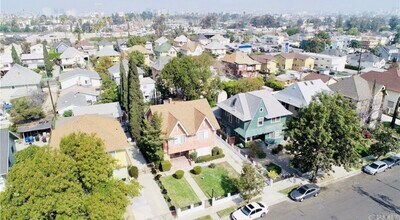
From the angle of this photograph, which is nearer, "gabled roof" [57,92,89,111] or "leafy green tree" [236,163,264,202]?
"leafy green tree" [236,163,264,202]

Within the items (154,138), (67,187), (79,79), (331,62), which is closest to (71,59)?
(79,79)

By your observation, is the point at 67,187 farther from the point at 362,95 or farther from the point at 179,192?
the point at 362,95

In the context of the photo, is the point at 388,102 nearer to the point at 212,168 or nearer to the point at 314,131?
the point at 314,131

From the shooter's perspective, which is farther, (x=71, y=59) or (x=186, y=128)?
(x=71, y=59)

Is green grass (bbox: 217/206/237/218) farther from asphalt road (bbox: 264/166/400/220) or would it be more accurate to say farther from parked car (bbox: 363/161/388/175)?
parked car (bbox: 363/161/388/175)

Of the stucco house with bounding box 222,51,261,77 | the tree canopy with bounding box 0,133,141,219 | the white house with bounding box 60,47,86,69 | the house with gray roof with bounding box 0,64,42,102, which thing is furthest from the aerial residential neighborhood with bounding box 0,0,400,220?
the white house with bounding box 60,47,86,69

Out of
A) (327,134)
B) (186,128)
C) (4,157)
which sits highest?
(327,134)

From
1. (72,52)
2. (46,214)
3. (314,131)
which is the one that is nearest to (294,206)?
(314,131)
